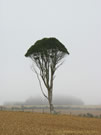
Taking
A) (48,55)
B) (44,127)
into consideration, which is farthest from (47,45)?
(44,127)

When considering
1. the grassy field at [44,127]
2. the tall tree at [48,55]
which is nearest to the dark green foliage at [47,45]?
the tall tree at [48,55]

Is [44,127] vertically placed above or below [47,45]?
below

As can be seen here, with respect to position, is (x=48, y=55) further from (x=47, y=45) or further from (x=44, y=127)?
(x=44, y=127)

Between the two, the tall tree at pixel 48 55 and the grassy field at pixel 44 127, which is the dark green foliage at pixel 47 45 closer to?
the tall tree at pixel 48 55

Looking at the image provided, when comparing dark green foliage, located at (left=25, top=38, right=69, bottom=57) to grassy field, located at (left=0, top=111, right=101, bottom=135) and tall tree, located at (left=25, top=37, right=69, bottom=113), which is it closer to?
tall tree, located at (left=25, top=37, right=69, bottom=113)

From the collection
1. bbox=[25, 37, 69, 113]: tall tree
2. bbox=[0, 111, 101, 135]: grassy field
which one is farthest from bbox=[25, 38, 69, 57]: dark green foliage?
bbox=[0, 111, 101, 135]: grassy field

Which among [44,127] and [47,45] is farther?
[47,45]

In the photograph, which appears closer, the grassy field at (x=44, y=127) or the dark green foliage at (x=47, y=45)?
the grassy field at (x=44, y=127)

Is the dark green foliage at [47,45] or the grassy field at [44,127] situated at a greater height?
the dark green foliage at [47,45]

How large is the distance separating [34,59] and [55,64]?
4167 millimetres

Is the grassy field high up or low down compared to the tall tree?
down

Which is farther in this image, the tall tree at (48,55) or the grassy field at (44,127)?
the tall tree at (48,55)

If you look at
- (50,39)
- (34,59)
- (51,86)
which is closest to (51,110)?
(51,86)

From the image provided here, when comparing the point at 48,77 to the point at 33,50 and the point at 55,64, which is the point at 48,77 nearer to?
the point at 55,64
